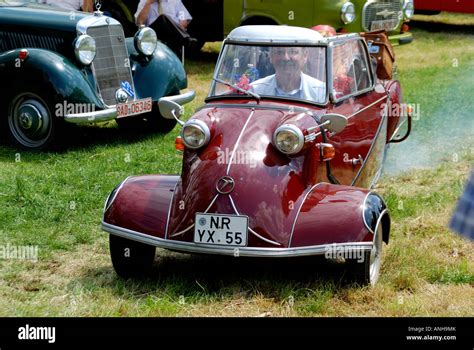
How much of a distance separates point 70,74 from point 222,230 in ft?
13.4

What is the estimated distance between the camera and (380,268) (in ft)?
19.5

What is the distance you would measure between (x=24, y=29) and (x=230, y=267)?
15.5 ft

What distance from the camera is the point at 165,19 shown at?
1240 cm

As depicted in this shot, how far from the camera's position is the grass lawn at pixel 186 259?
17.2ft

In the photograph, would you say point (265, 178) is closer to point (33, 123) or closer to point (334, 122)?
point (334, 122)

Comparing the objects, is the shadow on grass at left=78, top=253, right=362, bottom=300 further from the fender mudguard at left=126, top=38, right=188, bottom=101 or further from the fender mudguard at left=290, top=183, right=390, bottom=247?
the fender mudguard at left=126, top=38, right=188, bottom=101

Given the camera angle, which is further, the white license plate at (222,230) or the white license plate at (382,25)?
the white license plate at (382,25)

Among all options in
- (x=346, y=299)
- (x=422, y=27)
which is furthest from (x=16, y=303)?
(x=422, y=27)

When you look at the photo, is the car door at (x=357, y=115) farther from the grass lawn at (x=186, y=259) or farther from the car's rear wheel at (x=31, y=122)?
the car's rear wheel at (x=31, y=122)

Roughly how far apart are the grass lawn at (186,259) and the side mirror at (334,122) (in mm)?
920

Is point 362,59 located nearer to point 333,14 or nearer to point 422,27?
point 333,14

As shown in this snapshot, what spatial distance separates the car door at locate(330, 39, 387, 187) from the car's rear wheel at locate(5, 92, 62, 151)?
3268mm

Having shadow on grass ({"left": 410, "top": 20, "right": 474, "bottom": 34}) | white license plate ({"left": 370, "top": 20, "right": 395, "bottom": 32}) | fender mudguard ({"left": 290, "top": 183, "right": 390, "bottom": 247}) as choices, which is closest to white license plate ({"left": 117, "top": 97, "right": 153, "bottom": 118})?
fender mudguard ({"left": 290, "top": 183, "right": 390, "bottom": 247})

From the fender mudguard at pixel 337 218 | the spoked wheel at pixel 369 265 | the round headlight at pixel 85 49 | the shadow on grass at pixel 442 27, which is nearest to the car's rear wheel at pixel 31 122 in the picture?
the round headlight at pixel 85 49
